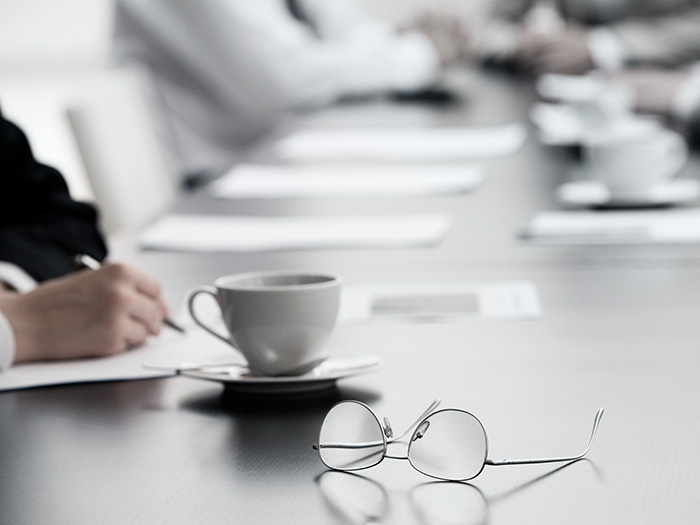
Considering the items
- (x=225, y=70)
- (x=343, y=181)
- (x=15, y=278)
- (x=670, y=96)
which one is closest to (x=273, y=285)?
(x=15, y=278)

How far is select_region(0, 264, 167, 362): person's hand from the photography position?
0.68 meters

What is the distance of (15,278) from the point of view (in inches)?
32.5

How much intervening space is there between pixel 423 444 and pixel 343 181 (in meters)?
1.01

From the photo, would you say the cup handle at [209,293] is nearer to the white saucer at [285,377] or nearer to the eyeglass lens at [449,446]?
the white saucer at [285,377]

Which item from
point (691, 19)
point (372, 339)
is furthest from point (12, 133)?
point (691, 19)

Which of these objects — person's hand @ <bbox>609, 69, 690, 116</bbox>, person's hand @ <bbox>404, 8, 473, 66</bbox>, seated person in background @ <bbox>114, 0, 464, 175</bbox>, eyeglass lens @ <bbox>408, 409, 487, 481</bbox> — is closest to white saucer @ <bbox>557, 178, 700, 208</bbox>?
eyeglass lens @ <bbox>408, 409, 487, 481</bbox>

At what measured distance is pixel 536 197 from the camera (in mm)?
1262

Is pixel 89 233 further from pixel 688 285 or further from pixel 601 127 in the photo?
pixel 601 127

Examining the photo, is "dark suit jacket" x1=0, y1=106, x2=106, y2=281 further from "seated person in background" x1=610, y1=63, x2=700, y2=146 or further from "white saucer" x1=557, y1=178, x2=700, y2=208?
"seated person in background" x1=610, y1=63, x2=700, y2=146

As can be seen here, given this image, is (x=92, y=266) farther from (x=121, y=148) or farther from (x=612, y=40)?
(x=612, y=40)

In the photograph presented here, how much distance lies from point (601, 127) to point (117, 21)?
4.28 ft

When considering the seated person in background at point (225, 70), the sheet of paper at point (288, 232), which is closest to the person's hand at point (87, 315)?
the sheet of paper at point (288, 232)

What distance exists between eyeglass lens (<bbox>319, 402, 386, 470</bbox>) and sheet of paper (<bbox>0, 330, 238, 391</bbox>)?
0.18 metres

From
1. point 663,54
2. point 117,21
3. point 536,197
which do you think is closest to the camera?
point 536,197
